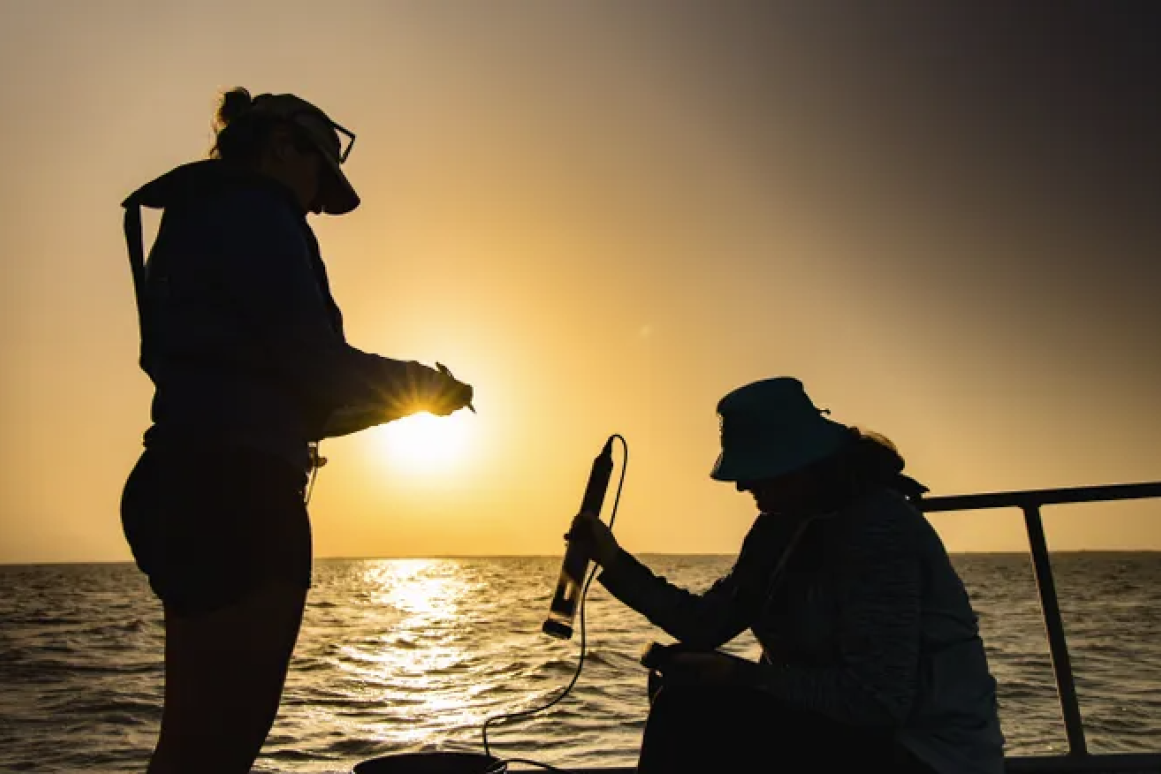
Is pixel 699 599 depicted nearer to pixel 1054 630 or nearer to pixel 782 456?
pixel 782 456

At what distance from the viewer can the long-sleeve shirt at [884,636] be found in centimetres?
227

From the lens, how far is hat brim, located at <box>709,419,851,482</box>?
2.50 metres

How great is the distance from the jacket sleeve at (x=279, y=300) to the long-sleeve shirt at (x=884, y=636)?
1.27 m

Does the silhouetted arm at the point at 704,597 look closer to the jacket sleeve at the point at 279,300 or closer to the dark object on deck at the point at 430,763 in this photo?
the dark object on deck at the point at 430,763

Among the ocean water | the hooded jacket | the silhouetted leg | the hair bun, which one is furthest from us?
the ocean water

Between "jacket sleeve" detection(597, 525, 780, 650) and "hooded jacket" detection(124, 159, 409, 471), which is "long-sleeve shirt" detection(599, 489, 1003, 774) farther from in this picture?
"hooded jacket" detection(124, 159, 409, 471)

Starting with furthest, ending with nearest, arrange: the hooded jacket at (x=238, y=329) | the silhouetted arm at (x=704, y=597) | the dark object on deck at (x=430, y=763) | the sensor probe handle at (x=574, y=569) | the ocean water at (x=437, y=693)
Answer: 1. the ocean water at (x=437, y=693)
2. the silhouetted arm at (x=704, y=597)
3. the sensor probe handle at (x=574, y=569)
4. the dark object on deck at (x=430, y=763)
5. the hooded jacket at (x=238, y=329)

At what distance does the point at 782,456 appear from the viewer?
2.52 m

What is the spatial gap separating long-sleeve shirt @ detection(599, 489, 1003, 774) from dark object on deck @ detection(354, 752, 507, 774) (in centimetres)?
89

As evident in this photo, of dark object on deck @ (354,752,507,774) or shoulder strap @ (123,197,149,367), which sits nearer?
shoulder strap @ (123,197,149,367)

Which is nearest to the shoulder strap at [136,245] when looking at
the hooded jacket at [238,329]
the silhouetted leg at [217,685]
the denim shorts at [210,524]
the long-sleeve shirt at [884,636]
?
the hooded jacket at [238,329]

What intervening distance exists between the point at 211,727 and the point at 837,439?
5.56ft

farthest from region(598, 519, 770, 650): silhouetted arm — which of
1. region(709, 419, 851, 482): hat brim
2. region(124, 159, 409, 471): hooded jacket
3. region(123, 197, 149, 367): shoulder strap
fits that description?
region(123, 197, 149, 367): shoulder strap

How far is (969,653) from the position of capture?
7.91 feet
